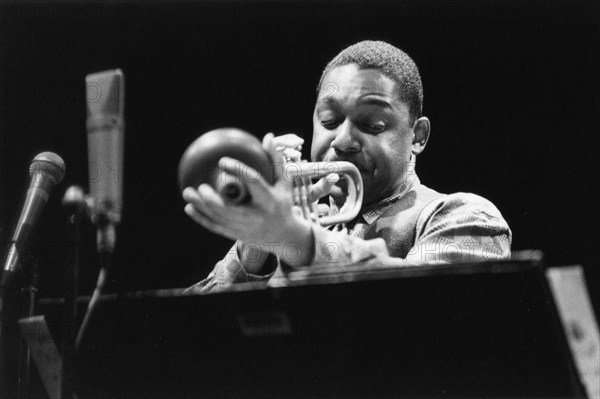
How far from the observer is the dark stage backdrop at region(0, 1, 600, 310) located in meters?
3.44

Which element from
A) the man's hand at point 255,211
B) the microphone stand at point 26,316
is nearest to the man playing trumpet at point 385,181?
the man's hand at point 255,211

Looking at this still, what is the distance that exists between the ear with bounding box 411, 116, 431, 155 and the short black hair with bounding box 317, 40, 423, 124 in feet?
0.10

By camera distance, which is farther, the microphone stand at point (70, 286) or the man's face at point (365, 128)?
the man's face at point (365, 128)

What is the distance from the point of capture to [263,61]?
12.3ft

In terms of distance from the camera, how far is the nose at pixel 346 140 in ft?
8.66

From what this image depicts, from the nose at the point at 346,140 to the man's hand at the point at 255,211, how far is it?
81 centimetres

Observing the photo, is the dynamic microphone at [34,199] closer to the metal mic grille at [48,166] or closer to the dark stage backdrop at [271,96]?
the metal mic grille at [48,166]

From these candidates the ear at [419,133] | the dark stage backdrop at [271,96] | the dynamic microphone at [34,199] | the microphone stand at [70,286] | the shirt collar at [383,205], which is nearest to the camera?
the microphone stand at [70,286]

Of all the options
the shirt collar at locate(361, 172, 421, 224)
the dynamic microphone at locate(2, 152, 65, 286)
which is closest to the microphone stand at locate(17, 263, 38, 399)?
the dynamic microphone at locate(2, 152, 65, 286)

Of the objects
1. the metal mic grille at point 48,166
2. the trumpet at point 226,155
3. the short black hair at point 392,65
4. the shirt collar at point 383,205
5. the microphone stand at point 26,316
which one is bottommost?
the microphone stand at point 26,316

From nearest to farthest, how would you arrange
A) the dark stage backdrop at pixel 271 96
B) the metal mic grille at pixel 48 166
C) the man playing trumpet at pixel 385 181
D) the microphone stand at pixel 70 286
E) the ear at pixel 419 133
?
the microphone stand at pixel 70 286, the metal mic grille at pixel 48 166, the man playing trumpet at pixel 385 181, the ear at pixel 419 133, the dark stage backdrop at pixel 271 96

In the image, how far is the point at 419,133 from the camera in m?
2.94

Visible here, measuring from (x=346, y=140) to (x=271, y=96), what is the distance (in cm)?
122

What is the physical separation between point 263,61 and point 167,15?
596mm
